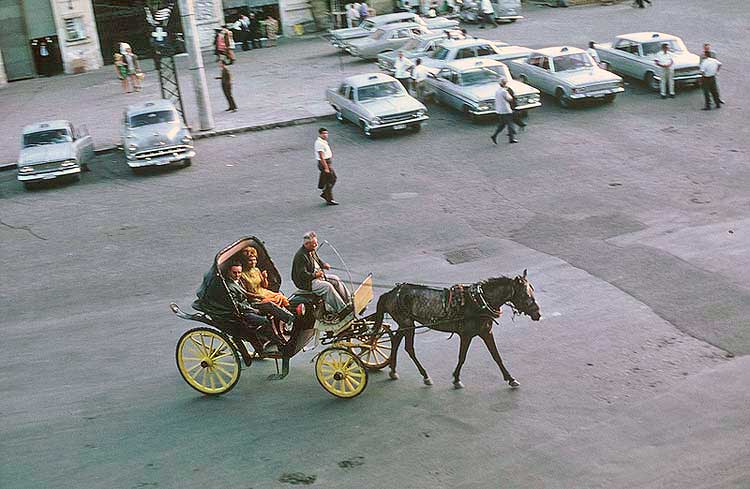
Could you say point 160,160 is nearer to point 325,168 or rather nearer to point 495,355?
point 325,168

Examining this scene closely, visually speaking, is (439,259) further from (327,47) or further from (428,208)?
(327,47)

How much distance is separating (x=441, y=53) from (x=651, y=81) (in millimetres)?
6826

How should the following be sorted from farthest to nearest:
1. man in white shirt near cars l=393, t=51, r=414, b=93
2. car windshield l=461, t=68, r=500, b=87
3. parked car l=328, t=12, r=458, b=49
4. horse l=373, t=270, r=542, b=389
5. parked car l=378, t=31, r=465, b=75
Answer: parked car l=328, t=12, r=458, b=49 < parked car l=378, t=31, r=465, b=75 < man in white shirt near cars l=393, t=51, r=414, b=93 < car windshield l=461, t=68, r=500, b=87 < horse l=373, t=270, r=542, b=389

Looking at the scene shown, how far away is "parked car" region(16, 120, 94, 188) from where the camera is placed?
74.9 ft

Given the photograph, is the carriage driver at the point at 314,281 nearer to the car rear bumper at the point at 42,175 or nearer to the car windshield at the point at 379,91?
the car rear bumper at the point at 42,175

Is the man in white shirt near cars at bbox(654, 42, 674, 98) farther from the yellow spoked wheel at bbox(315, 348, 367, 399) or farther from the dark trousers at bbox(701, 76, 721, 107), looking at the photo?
the yellow spoked wheel at bbox(315, 348, 367, 399)

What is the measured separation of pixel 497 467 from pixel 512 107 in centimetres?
1546

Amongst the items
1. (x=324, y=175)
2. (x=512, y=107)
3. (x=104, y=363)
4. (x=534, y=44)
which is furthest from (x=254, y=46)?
(x=104, y=363)

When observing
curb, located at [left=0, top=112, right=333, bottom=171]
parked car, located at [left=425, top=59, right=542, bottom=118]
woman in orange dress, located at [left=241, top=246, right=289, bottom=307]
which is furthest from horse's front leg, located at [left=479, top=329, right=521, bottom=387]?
curb, located at [left=0, top=112, right=333, bottom=171]

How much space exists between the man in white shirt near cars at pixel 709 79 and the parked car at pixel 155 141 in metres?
14.1

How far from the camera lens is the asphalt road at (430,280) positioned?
400 inches

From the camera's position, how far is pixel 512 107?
939 inches

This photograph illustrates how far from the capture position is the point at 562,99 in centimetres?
2686

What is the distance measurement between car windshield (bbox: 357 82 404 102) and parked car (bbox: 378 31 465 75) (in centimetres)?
534
